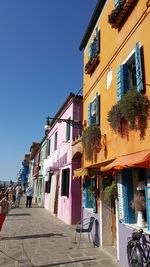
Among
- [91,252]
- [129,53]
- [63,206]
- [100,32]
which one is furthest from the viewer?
[63,206]

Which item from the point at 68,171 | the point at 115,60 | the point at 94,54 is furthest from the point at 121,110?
→ the point at 68,171

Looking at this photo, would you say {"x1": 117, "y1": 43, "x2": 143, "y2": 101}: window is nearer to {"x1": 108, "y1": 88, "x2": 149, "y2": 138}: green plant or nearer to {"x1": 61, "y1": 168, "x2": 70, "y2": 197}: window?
{"x1": 108, "y1": 88, "x2": 149, "y2": 138}: green plant

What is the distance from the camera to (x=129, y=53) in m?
6.02

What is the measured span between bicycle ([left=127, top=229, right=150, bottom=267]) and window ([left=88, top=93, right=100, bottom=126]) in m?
4.25

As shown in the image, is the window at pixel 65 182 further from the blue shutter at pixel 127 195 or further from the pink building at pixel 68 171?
the blue shutter at pixel 127 195

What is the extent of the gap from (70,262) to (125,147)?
312 centimetres

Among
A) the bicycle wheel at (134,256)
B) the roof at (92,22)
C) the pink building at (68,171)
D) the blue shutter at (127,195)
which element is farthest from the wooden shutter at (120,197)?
the roof at (92,22)

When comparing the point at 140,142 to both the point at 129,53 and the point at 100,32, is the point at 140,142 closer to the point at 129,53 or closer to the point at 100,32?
the point at 129,53

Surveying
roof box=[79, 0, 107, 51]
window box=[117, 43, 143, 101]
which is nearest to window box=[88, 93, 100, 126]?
window box=[117, 43, 143, 101]

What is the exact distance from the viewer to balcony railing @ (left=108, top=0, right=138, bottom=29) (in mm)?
6019

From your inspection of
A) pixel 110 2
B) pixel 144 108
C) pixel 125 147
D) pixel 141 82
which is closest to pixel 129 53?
pixel 141 82

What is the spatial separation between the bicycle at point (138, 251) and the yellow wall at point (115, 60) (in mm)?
1714

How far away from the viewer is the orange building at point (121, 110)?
498cm

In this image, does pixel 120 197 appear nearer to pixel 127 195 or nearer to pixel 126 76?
pixel 127 195
